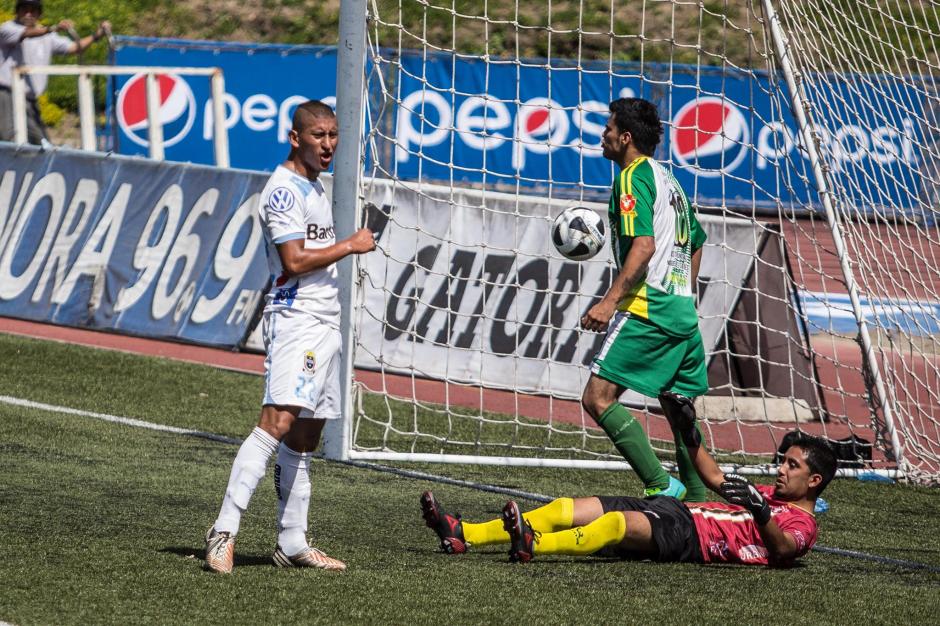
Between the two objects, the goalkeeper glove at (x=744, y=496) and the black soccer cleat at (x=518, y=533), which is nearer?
the goalkeeper glove at (x=744, y=496)

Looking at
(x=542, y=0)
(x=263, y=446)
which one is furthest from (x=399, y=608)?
(x=542, y=0)

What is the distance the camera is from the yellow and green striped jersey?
6707 millimetres

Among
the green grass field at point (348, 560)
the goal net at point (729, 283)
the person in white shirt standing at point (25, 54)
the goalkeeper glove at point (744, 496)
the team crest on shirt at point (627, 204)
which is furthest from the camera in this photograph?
the person in white shirt standing at point (25, 54)

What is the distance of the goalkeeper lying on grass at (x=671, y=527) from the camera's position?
5750 mm

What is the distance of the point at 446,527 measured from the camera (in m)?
5.85

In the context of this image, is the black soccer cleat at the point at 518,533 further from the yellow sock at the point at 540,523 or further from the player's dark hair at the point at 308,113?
the player's dark hair at the point at 308,113

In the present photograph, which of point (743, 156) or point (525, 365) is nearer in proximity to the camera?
point (525, 365)

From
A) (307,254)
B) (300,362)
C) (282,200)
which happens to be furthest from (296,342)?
(282,200)

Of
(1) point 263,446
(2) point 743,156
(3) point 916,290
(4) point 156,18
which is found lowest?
(1) point 263,446

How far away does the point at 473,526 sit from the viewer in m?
5.95

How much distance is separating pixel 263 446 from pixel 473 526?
3.40 ft

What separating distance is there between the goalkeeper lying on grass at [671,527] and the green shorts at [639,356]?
2.67 feet

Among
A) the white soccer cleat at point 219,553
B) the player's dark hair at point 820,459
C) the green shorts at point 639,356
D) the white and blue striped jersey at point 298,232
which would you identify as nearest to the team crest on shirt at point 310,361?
the white and blue striped jersey at point 298,232

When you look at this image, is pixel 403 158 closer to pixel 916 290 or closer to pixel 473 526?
pixel 916 290
